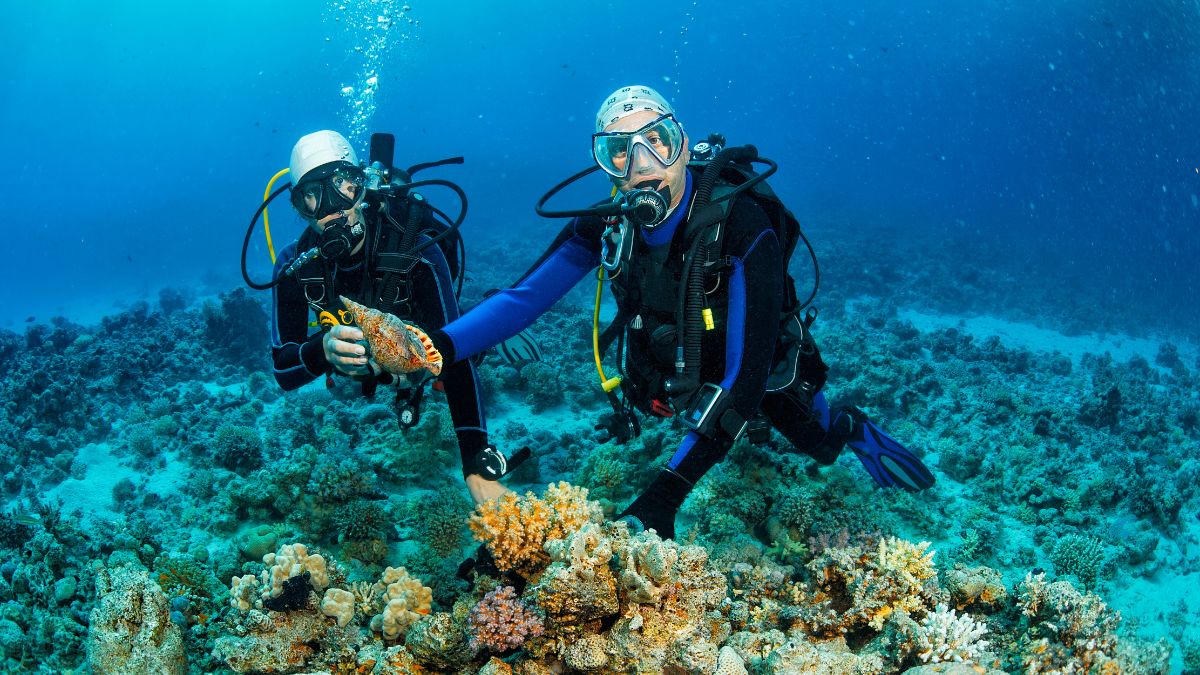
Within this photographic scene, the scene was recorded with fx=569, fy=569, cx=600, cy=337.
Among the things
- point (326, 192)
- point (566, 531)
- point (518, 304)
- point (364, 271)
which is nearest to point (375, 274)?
point (364, 271)

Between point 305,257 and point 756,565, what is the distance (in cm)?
400

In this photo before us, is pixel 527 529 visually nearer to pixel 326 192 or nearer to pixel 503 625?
pixel 503 625

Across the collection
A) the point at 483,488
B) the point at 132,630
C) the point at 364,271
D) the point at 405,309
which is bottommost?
the point at 132,630

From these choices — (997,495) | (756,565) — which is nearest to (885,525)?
(756,565)

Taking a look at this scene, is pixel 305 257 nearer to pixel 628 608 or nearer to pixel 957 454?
pixel 628 608

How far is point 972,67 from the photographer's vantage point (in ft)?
484

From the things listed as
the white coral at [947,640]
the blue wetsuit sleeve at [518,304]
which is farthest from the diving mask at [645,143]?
the white coral at [947,640]

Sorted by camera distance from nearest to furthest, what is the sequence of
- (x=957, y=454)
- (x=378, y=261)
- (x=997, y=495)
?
(x=378, y=261) → (x=997, y=495) → (x=957, y=454)

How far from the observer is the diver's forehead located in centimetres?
374

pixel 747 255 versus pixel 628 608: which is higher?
pixel 747 255

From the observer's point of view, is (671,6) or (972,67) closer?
(671,6)

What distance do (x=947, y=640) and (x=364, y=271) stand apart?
461cm

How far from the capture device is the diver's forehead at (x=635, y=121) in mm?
3744

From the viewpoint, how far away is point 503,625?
2.45 m
